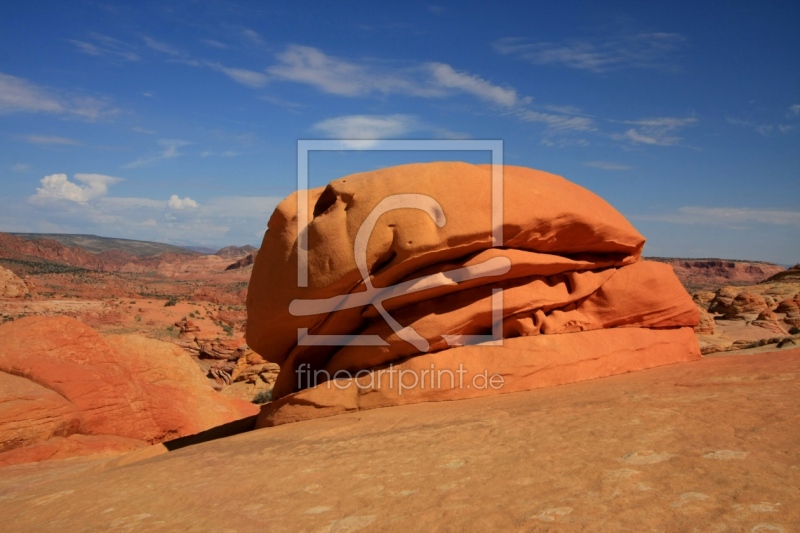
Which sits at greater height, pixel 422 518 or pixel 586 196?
pixel 586 196

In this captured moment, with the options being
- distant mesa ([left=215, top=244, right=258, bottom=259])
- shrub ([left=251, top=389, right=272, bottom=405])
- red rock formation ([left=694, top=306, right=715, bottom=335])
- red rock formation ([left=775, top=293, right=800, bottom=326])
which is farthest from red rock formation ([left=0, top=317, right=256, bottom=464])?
distant mesa ([left=215, top=244, right=258, bottom=259])

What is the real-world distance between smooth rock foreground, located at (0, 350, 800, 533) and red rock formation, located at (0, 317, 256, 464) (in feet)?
8.47

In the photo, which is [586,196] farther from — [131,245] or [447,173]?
[131,245]

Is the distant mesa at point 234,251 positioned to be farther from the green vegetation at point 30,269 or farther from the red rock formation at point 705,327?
the red rock formation at point 705,327

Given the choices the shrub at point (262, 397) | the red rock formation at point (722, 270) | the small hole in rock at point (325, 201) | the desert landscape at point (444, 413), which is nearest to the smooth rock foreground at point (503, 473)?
the desert landscape at point (444, 413)

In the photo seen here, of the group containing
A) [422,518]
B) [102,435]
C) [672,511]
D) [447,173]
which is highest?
[447,173]

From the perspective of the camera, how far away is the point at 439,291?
24.8 ft

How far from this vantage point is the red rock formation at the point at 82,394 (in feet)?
29.5

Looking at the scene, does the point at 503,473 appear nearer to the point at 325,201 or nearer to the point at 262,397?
the point at 325,201

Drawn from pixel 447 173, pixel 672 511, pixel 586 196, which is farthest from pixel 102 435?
pixel 672 511

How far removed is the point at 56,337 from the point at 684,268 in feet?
345

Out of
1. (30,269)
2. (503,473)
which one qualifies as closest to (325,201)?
(503,473)

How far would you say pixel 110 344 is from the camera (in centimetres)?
1185

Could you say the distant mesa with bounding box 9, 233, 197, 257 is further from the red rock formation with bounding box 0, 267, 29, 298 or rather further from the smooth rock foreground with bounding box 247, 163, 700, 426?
the smooth rock foreground with bounding box 247, 163, 700, 426
